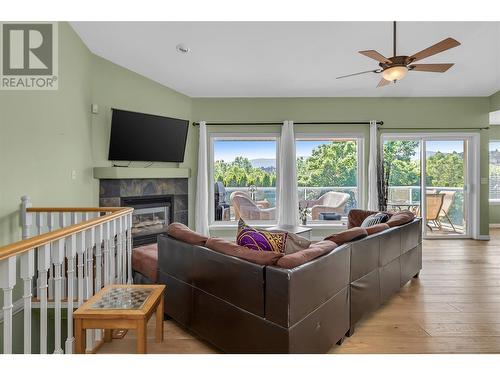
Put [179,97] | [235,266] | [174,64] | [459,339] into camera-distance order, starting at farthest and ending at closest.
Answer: [179,97], [174,64], [459,339], [235,266]

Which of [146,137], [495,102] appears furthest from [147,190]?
[495,102]

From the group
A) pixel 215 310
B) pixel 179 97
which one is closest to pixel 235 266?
pixel 215 310

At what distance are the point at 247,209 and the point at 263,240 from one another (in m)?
3.67

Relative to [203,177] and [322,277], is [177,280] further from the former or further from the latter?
[203,177]

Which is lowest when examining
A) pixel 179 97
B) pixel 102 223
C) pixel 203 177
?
pixel 102 223

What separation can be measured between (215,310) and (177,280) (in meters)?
0.51

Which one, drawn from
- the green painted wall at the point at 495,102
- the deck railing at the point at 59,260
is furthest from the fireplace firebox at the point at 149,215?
the green painted wall at the point at 495,102

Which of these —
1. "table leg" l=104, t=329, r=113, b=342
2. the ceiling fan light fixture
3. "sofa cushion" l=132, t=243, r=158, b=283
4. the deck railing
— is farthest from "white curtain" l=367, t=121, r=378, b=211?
"table leg" l=104, t=329, r=113, b=342

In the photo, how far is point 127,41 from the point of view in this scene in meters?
3.66

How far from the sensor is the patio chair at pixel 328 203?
225 inches

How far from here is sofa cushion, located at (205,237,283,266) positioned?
1.79m

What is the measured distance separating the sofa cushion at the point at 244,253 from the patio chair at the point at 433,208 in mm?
5061

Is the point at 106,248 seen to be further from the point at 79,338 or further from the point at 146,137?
the point at 146,137

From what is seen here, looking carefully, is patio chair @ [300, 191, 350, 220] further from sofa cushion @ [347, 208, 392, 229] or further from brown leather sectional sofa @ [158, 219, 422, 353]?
brown leather sectional sofa @ [158, 219, 422, 353]
